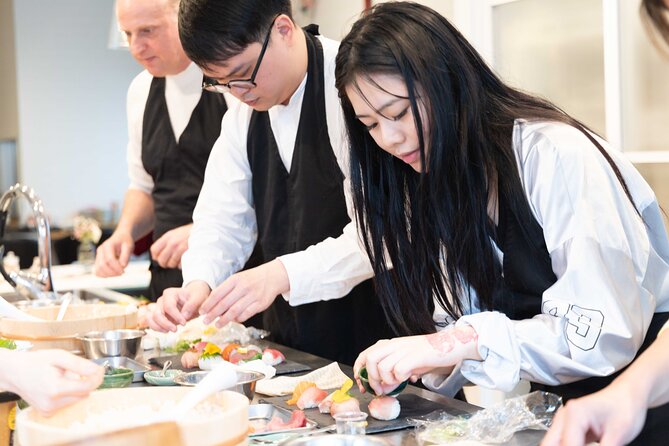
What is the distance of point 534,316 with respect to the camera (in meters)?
1.67

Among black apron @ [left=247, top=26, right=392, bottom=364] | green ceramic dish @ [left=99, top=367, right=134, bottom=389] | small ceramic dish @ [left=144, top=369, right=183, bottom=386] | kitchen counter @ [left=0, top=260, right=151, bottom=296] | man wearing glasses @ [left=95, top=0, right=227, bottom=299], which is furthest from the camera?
kitchen counter @ [left=0, top=260, right=151, bottom=296]

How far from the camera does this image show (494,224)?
1.75 meters

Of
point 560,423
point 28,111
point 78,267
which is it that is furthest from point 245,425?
point 28,111

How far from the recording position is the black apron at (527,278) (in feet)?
5.51

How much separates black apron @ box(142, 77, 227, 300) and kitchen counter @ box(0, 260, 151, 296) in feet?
3.28

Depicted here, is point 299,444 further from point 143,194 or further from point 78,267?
point 78,267

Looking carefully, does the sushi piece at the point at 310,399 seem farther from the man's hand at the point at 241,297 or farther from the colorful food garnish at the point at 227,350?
the man's hand at the point at 241,297

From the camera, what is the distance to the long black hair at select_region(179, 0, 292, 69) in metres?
2.07

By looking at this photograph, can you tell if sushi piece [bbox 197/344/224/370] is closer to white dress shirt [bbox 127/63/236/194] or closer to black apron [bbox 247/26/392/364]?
black apron [bbox 247/26/392/364]

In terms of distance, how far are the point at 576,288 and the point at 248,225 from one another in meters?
1.25

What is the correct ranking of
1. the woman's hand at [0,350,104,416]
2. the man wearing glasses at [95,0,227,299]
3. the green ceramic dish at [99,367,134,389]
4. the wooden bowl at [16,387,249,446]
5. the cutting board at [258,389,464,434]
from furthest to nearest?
the man wearing glasses at [95,0,227,299] < the green ceramic dish at [99,367,134,389] < the cutting board at [258,389,464,434] < the woman's hand at [0,350,104,416] < the wooden bowl at [16,387,249,446]

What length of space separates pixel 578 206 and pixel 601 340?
24 cm

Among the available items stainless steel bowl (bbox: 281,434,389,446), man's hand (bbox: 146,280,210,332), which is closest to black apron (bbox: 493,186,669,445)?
stainless steel bowl (bbox: 281,434,389,446)

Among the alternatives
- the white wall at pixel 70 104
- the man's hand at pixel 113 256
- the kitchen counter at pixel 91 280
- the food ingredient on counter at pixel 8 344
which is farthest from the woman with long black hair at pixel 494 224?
the white wall at pixel 70 104
